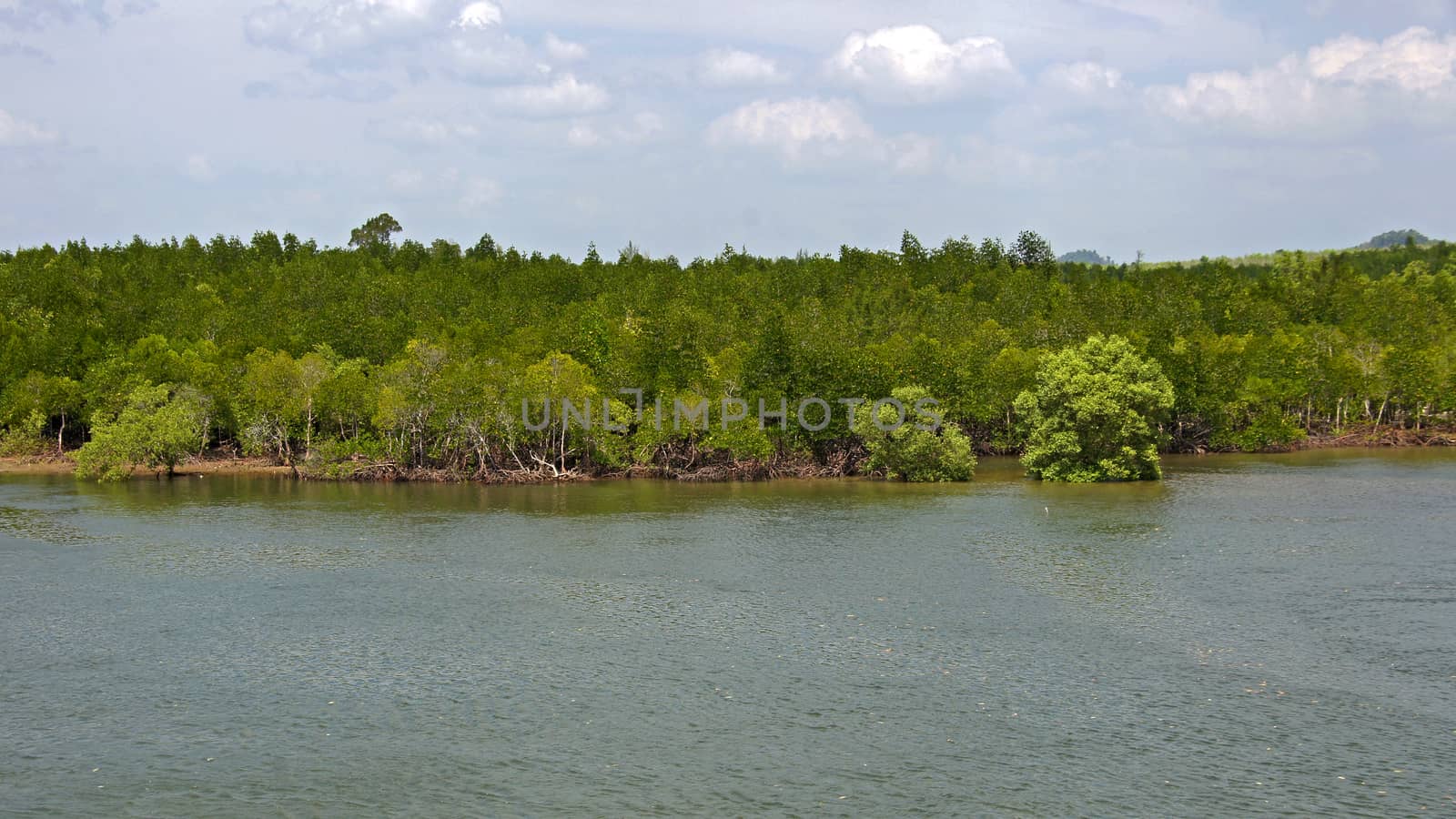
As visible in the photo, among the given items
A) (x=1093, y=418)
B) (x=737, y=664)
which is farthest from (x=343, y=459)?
(x=737, y=664)

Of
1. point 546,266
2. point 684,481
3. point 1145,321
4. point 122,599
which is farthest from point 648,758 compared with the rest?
point 546,266

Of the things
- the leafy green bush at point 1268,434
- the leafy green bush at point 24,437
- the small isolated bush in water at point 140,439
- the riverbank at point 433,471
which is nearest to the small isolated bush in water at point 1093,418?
the riverbank at point 433,471

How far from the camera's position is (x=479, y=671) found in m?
36.1

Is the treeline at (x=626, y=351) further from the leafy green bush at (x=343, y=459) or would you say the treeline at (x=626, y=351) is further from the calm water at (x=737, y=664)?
the calm water at (x=737, y=664)

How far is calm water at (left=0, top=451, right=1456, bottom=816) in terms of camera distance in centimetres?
2714

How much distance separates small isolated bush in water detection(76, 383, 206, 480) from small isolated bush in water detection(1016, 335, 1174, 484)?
67101 millimetres

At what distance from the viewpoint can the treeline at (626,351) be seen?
87875mm

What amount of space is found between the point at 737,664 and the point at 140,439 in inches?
2696

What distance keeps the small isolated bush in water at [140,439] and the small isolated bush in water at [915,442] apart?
54.4 meters

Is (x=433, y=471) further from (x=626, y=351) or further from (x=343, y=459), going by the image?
(x=626, y=351)

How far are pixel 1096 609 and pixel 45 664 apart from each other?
124 ft

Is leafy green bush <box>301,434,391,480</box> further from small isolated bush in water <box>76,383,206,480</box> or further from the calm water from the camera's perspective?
the calm water

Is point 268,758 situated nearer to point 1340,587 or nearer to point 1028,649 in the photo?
point 1028,649

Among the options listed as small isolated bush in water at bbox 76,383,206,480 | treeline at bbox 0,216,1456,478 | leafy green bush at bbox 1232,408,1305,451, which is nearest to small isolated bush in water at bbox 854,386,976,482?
treeline at bbox 0,216,1456,478
